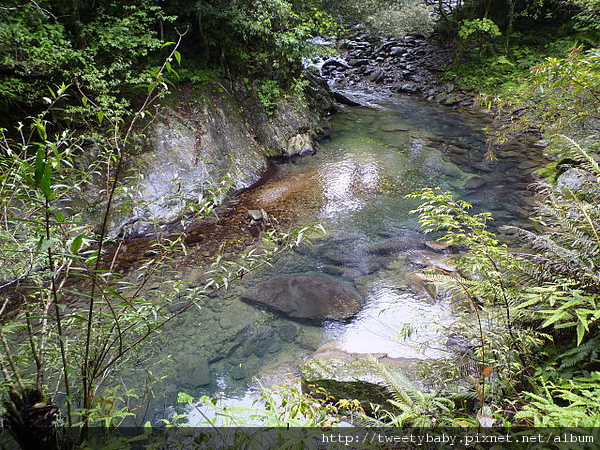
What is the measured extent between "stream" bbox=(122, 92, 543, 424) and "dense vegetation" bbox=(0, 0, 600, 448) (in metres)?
0.66

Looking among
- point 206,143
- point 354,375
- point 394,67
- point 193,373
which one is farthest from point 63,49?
point 394,67

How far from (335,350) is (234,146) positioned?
23.5ft

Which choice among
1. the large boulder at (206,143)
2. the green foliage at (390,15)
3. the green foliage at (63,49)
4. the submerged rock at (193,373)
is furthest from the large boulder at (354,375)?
the green foliage at (390,15)

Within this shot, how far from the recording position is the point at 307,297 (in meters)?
5.65

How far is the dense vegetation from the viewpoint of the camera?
75.9 inches

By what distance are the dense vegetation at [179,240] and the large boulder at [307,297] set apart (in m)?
→ 0.74

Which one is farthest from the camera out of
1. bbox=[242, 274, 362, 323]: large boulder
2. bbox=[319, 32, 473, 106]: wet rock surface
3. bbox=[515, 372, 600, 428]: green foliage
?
bbox=[319, 32, 473, 106]: wet rock surface

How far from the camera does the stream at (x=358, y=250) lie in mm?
4445

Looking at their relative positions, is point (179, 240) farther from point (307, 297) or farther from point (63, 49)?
point (63, 49)

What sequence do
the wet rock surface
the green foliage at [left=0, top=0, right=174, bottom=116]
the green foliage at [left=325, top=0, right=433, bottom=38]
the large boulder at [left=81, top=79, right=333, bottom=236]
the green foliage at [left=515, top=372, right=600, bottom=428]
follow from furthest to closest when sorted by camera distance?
1. the green foliage at [left=325, top=0, right=433, bottom=38]
2. the wet rock surface
3. the large boulder at [left=81, top=79, right=333, bottom=236]
4. the green foliage at [left=0, top=0, right=174, bottom=116]
5. the green foliage at [left=515, top=372, right=600, bottom=428]

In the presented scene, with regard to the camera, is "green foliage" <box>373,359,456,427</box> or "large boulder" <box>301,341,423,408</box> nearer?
"green foliage" <box>373,359,456,427</box>

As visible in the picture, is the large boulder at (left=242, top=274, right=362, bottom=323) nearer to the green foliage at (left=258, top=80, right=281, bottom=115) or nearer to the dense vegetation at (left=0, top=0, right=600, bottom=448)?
the dense vegetation at (left=0, top=0, right=600, bottom=448)

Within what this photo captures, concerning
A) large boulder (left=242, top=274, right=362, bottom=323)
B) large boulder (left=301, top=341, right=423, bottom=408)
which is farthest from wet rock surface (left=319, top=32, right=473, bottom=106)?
large boulder (left=301, top=341, right=423, bottom=408)

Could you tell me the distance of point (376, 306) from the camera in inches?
216
